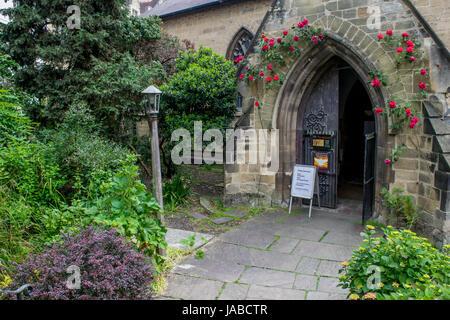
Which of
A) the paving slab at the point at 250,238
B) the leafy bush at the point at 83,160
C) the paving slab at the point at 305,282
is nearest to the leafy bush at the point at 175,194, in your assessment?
the leafy bush at the point at 83,160

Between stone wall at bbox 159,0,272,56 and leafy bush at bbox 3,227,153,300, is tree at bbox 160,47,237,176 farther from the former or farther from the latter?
stone wall at bbox 159,0,272,56

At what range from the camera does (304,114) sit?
26.0 feet

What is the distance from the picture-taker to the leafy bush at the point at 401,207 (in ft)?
20.1

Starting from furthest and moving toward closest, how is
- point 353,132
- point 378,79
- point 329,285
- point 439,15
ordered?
1. point 353,132
2. point 439,15
3. point 378,79
4. point 329,285

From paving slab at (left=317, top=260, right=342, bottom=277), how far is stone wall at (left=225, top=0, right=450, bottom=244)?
1.90 metres

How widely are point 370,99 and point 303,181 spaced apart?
2128 mm

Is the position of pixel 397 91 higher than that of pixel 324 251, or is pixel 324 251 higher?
pixel 397 91

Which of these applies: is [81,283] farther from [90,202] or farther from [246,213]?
[246,213]

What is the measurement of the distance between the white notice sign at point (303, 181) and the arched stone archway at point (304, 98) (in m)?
0.39

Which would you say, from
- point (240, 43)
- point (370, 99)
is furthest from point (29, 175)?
point (240, 43)

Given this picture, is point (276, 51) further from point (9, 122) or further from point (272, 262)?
point (9, 122)

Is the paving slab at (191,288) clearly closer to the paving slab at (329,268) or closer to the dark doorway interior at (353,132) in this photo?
the paving slab at (329,268)

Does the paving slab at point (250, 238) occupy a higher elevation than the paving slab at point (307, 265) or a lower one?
higher

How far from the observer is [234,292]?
168 inches
